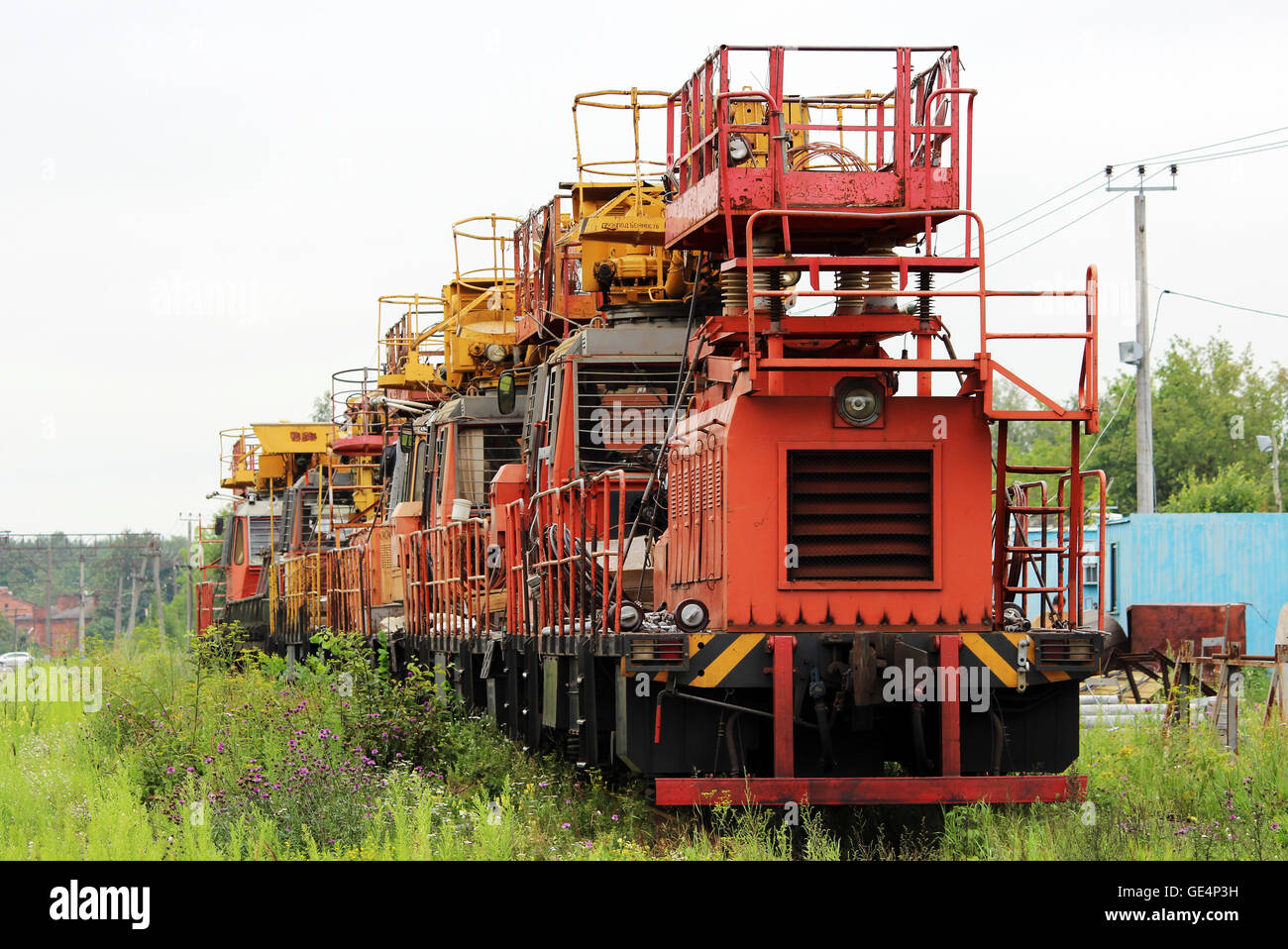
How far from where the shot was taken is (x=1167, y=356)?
70188 millimetres

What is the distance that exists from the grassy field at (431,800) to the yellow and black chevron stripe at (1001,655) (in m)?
0.78

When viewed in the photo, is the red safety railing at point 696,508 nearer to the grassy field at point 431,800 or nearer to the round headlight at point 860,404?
the round headlight at point 860,404

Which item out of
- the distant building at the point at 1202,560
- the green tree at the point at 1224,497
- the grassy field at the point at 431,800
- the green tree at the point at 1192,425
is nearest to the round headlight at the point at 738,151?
the grassy field at the point at 431,800

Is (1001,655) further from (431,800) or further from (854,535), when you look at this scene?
(431,800)

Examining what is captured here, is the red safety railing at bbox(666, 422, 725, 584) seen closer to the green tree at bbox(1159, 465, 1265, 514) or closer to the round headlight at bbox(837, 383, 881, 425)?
the round headlight at bbox(837, 383, 881, 425)

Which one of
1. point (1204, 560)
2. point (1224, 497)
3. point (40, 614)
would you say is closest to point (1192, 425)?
point (1224, 497)

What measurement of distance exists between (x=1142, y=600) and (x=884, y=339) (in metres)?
24.0

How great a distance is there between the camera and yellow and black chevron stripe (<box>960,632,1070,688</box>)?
9.62 meters

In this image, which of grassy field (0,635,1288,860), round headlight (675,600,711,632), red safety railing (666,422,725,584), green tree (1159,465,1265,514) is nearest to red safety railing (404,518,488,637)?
grassy field (0,635,1288,860)

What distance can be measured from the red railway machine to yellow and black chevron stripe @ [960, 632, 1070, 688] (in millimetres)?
13

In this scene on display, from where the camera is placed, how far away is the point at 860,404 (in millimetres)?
9797

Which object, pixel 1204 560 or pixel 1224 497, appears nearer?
pixel 1204 560

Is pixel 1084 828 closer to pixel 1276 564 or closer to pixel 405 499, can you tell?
pixel 405 499

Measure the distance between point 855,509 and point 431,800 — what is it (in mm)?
3343
